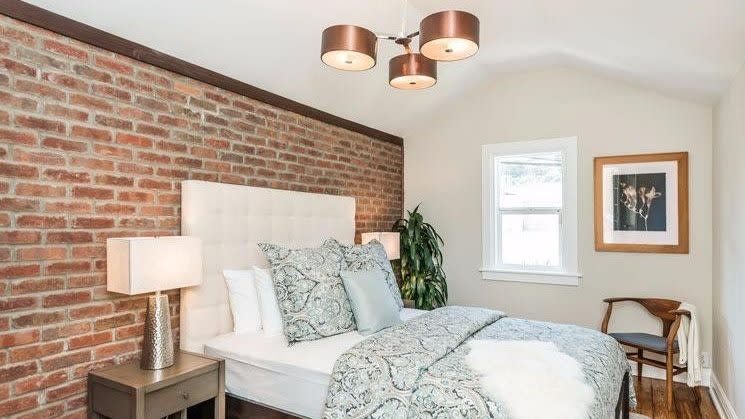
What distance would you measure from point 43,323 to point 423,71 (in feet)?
7.33

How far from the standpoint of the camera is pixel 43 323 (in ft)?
7.29

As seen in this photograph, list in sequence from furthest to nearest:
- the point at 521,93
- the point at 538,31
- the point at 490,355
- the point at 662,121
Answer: the point at 521,93
the point at 662,121
the point at 538,31
the point at 490,355

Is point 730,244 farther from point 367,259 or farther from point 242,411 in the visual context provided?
point 242,411

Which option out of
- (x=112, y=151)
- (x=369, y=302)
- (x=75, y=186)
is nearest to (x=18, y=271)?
(x=75, y=186)

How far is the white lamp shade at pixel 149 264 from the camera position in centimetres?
228

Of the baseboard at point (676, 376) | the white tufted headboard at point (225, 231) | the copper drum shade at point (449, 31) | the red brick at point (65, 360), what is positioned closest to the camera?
the copper drum shade at point (449, 31)

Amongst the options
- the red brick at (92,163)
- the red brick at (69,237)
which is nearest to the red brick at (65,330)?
the red brick at (69,237)

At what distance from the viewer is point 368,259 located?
130 inches

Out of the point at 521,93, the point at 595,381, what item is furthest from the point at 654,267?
the point at 595,381

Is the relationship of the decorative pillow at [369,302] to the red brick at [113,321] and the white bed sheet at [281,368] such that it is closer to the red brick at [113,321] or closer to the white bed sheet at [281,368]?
the white bed sheet at [281,368]

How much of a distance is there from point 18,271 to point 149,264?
536mm

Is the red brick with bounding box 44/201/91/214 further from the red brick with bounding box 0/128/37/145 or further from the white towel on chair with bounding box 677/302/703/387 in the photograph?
the white towel on chair with bounding box 677/302/703/387

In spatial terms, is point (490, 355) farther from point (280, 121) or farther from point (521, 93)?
point (521, 93)

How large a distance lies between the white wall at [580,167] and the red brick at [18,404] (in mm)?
3777
